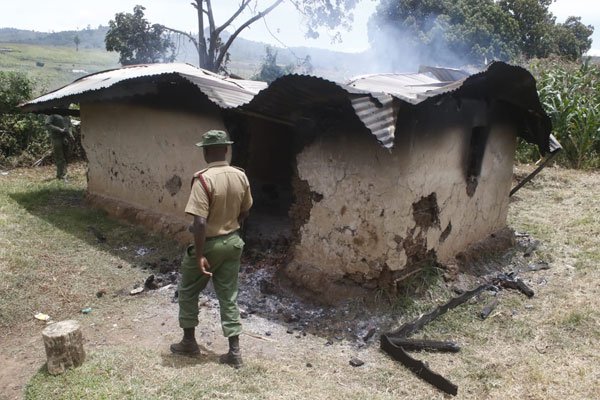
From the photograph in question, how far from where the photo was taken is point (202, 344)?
4844 millimetres

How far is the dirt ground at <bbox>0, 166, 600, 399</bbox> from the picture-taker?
431cm

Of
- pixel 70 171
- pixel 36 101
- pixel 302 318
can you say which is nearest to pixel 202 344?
pixel 302 318

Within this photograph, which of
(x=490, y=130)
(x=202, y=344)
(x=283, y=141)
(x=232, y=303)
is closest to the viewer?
(x=232, y=303)

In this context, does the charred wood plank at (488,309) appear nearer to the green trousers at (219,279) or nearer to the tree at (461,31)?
the green trousers at (219,279)

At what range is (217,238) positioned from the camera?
13.9 ft

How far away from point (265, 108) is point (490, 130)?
11.1ft

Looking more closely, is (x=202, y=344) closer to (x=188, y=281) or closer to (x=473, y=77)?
(x=188, y=281)

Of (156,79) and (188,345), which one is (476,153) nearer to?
(156,79)

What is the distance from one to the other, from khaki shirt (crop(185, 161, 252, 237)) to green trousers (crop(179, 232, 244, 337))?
112 mm

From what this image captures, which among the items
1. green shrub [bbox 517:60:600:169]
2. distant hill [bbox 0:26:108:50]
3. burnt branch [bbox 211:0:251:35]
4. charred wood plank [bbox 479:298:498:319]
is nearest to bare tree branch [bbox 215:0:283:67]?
burnt branch [bbox 211:0:251:35]

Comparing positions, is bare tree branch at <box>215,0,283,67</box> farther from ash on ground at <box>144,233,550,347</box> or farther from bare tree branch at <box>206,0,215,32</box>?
ash on ground at <box>144,233,550,347</box>

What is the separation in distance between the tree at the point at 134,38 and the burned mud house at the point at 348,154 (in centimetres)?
1410

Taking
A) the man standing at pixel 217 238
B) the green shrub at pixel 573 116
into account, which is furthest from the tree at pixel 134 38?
the man standing at pixel 217 238

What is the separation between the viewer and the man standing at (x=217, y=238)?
4094 millimetres
